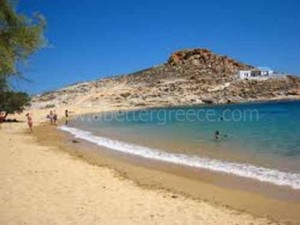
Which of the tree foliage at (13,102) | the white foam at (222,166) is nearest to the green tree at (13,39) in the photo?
the white foam at (222,166)

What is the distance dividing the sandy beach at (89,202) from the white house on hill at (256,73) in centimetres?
12973

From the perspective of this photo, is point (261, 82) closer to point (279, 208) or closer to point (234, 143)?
point (234, 143)

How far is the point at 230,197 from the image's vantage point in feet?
46.3

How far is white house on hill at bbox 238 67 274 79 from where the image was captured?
469ft

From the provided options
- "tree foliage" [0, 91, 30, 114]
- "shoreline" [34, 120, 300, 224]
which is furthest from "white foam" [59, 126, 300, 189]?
"tree foliage" [0, 91, 30, 114]

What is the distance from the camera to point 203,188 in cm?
1566

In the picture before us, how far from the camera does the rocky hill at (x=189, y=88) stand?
412ft

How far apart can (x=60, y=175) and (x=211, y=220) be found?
718cm

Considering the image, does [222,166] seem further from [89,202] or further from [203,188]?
[89,202]

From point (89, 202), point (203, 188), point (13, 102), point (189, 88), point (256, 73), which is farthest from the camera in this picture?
point (256, 73)

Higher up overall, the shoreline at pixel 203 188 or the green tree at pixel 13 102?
the green tree at pixel 13 102

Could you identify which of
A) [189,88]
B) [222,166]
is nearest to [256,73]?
[189,88]

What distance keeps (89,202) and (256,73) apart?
468ft

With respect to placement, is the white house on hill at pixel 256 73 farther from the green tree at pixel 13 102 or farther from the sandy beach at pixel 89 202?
the sandy beach at pixel 89 202
